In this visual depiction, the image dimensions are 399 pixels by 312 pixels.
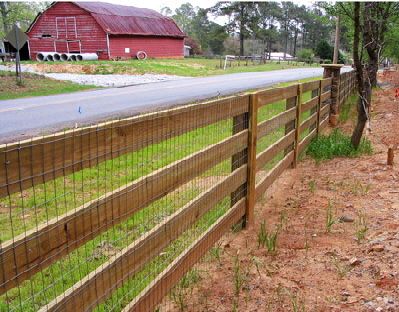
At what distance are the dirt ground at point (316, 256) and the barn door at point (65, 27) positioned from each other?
40.9 m

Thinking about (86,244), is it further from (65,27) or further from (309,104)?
(65,27)

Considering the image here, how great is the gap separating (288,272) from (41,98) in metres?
11.8

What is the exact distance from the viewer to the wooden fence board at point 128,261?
7.59ft

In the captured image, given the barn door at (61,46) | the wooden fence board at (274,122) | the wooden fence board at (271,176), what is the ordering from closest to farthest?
1. the wooden fence board at (274,122)
2. the wooden fence board at (271,176)
3. the barn door at (61,46)

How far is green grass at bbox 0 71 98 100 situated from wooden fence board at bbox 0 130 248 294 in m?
12.4

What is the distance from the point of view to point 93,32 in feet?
138

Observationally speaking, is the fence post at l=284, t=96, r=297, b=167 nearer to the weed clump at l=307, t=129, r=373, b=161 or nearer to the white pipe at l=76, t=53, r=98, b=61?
the weed clump at l=307, t=129, r=373, b=161

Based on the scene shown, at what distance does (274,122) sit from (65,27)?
4165cm

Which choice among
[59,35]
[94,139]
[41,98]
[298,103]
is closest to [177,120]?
[94,139]

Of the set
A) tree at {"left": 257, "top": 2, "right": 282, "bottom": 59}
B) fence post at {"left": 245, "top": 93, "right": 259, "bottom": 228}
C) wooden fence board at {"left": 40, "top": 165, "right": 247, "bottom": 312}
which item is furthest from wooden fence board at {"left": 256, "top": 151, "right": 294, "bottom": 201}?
tree at {"left": 257, "top": 2, "right": 282, "bottom": 59}

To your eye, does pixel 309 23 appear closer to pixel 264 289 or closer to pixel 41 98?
pixel 41 98

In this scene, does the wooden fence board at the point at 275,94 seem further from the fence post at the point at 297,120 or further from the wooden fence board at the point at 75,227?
the wooden fence board at the point at 75,227

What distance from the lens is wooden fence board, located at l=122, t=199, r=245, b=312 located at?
2928 millimetres

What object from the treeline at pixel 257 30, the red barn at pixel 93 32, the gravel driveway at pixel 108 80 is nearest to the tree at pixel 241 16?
the treeline at pixel 257 30
